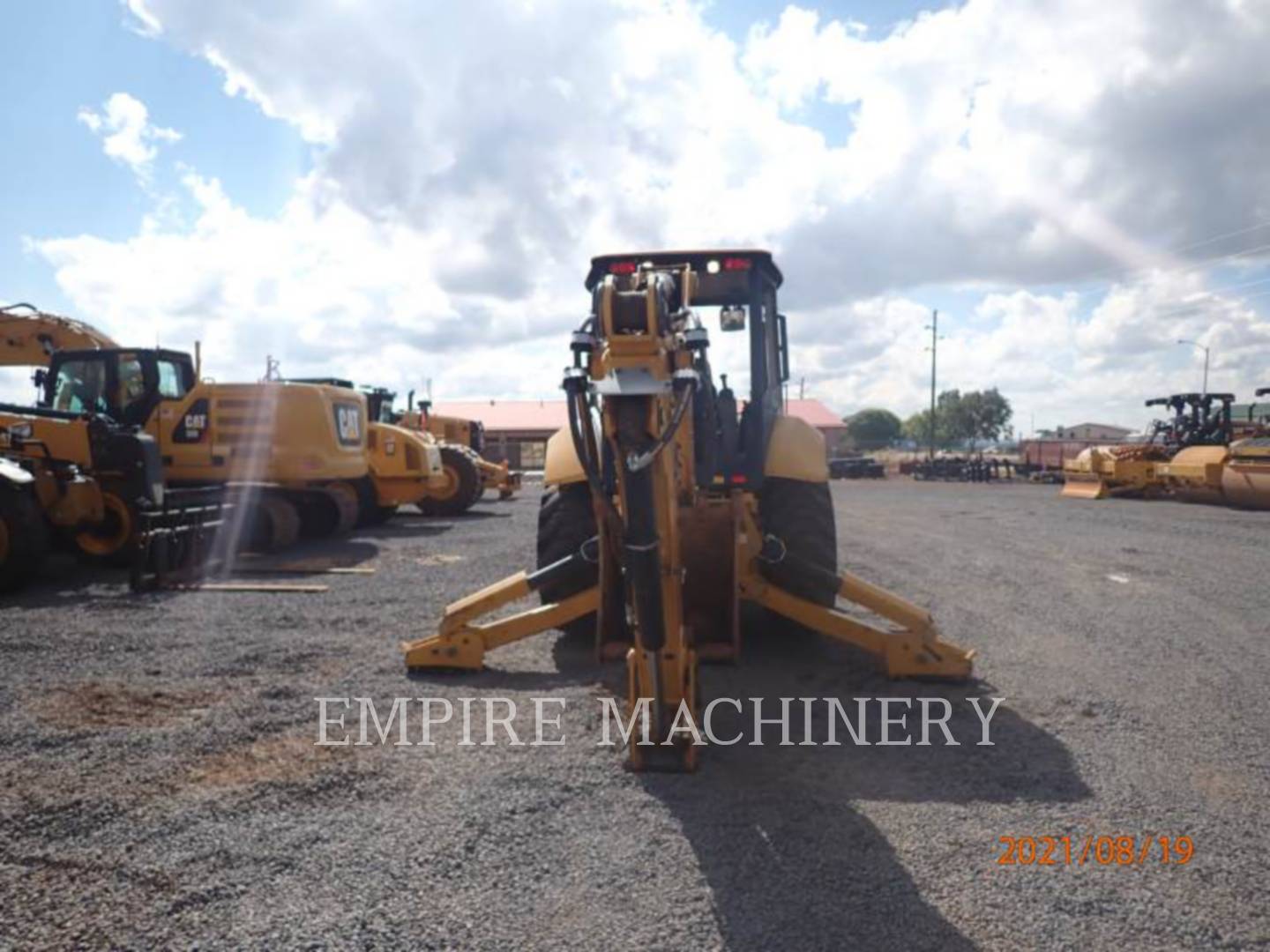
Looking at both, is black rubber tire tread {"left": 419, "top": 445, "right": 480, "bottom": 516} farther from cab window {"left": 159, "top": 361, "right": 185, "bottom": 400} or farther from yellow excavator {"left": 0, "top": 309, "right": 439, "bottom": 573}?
cab window {"left": 159, "top": 361, "right": 185, "bottom": 400}

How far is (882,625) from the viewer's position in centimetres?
751

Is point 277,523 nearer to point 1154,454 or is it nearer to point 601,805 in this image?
point 601,805

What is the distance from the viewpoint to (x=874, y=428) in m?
106

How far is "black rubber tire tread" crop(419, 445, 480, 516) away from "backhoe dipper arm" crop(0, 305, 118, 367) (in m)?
7.67

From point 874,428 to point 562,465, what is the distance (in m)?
103

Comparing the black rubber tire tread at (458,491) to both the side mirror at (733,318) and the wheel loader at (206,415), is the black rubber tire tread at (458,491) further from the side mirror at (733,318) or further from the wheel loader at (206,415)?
the side mirror at (733,318)

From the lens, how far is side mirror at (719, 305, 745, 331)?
6.94 meters

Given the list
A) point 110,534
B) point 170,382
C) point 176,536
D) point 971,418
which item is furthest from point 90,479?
point 971,418

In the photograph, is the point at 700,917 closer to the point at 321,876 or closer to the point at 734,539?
the point at 321,876

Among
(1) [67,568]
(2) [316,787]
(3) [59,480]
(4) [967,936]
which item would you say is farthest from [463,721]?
(1) [67,568]

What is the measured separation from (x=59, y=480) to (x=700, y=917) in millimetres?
9586

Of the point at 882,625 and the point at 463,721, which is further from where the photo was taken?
the point at 882,625

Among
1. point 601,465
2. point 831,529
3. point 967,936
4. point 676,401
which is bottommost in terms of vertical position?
point 967,936

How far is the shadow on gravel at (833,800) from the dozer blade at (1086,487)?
21.0 meters
